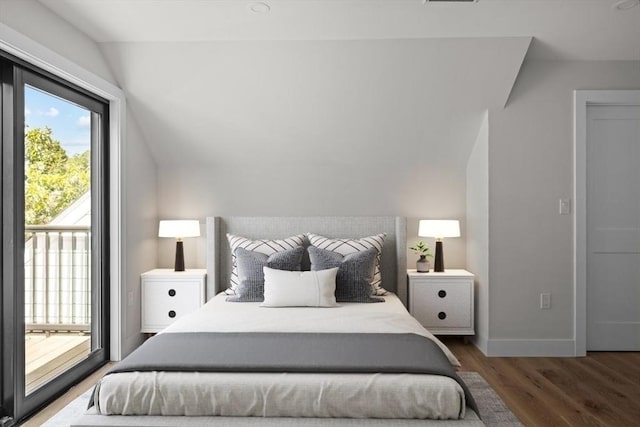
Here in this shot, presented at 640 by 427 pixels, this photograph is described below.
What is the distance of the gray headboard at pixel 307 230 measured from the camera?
4.22m

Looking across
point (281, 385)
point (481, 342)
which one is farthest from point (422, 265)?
point (281, 385)

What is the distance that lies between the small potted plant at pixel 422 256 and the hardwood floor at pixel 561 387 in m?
0.70

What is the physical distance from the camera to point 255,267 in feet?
11.9

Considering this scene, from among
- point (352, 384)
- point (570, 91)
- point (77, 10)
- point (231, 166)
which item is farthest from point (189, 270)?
point (570, 91)

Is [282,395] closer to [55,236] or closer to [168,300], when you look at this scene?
[55,236]

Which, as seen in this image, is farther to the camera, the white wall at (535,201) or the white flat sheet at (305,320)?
the white wall at (535,201)

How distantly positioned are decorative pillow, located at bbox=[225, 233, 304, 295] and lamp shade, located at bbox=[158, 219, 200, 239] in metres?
0.34

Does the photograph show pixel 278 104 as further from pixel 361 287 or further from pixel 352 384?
pixel 352 384

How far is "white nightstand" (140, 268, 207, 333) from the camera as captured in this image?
4.06 m

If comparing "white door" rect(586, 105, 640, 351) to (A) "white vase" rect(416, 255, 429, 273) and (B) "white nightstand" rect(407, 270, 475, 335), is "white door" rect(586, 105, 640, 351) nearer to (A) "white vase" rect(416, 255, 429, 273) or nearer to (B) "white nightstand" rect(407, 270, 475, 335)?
(B) "white nightstand" rect(407, 270, 475, 335)

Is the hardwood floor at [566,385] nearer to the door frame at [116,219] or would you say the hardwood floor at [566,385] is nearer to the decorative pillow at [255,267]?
the decorative pillow at [255,267]

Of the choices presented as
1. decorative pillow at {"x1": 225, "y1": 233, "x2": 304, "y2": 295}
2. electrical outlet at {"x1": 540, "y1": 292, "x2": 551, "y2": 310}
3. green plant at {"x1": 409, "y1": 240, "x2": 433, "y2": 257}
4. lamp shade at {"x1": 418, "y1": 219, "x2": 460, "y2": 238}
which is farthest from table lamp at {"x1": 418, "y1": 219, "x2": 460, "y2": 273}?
decorative pillow at {"x1": 225, "y1": 233, "x2": 304, "y2": 295}

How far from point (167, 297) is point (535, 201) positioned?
310 centimetres

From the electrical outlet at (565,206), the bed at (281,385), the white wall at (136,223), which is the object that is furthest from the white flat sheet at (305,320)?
the electrical outlet at (565,206)
